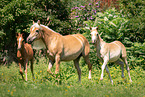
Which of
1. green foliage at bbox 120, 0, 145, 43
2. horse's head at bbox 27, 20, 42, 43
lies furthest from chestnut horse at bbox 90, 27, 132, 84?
green foliage at bbox 120, 0, 145, 43

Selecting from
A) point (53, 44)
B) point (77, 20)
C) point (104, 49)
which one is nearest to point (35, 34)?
point (53, 44)

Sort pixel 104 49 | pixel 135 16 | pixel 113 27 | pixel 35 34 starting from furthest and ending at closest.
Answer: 1. pixel 135 16
2. pixel 113 27
3. pixel 104 49
4. pixel 35 34

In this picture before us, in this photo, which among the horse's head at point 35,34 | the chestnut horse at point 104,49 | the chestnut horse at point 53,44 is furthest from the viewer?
the chestnut horse at point 104,49

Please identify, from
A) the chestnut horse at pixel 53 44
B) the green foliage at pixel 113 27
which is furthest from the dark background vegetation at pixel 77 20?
the chestnut horse at pixel 53 44

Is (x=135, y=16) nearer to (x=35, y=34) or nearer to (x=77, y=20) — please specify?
(x=77, y=20)

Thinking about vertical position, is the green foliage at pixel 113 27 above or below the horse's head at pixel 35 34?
below

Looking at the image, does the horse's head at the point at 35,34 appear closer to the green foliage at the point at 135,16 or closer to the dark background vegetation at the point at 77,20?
the dark background vegetation at the point at 77,20

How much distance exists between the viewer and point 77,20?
596 inches

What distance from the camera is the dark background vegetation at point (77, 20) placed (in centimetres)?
1260

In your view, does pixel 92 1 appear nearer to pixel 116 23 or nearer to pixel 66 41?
pixel 116 23

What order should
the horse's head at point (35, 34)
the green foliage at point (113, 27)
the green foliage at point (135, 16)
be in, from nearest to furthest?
1. the horse's head at point (35, 34)
2. the green foliage at point (113, 27)
3. the green foliage at point (135, 16)

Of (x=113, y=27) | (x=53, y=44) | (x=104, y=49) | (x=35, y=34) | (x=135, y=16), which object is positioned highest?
(x=35, y=34)

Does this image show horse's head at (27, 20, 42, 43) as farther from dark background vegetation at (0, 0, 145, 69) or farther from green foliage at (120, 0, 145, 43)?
green foliage at (120, 0, 145, 43)

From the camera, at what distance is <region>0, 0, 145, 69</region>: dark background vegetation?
12.6m
